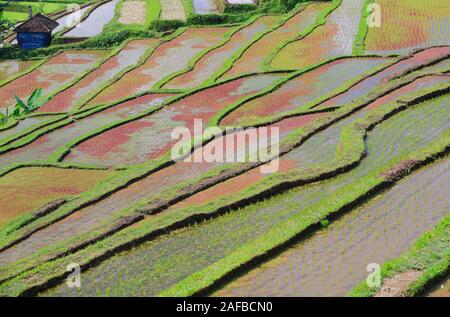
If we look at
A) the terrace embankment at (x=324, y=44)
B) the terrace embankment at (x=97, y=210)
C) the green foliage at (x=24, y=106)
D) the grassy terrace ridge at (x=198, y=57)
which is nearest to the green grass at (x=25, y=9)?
the grassy terrace ridge at (x=198, y=57)

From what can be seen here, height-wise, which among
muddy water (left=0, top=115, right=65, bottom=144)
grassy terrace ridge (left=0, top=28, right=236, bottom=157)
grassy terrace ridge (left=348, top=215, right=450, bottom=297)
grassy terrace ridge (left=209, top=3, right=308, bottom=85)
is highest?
grassy terrace ridge (left=209, top=3, right=308, bottom=85)

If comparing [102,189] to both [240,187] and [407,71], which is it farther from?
[407,71]

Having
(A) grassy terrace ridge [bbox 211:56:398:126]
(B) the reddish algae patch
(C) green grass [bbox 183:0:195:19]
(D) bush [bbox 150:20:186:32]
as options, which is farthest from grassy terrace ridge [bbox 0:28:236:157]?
(A) grassy terrace ridge [bbox 211:56:398:126]

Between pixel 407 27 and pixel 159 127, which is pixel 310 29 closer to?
pixel 407 27

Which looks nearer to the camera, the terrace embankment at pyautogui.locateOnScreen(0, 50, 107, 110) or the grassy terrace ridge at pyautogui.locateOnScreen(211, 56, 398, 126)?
the grassy terrace ridge at pyautogui.locateOnScreen(211, 56, 398, 126)

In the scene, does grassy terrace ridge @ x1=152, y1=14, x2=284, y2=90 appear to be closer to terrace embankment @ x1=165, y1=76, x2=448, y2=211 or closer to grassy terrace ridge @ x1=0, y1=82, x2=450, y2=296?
terrace embankment @ x1=165, y1=76, x2=448, y2=211
